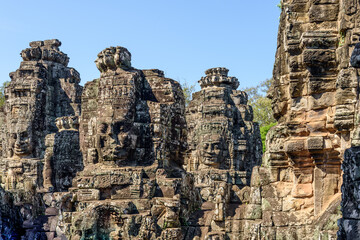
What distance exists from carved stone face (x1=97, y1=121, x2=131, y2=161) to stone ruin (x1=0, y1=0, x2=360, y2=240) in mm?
20

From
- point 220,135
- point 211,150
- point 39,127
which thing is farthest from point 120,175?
point 220,135

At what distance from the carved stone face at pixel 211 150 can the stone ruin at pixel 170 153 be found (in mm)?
47

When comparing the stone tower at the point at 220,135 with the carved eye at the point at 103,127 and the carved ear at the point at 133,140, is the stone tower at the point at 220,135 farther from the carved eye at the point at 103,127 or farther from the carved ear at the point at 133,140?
the carved eye at the point at 103,127

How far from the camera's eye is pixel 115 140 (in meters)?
9.74

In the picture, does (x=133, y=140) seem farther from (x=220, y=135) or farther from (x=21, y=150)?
(x=220, y=135)

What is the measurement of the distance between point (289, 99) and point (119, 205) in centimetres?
373

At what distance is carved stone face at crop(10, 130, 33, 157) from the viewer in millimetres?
14609

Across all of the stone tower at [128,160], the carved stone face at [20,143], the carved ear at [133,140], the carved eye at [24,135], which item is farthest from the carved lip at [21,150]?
the carved ear at [133,140]

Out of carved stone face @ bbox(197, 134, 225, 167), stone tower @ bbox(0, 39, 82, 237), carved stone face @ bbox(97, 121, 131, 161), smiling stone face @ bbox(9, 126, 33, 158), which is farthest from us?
carved stone face @ bbox(197, 134, 225, 167)

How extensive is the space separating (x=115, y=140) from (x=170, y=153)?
1163mm

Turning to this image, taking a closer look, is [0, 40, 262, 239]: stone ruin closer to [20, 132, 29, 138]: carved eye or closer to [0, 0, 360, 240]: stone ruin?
[0, 0, 360, 240]: stone ruin

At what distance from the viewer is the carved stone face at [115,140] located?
9.69 m

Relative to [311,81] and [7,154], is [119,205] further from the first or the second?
[7,154]

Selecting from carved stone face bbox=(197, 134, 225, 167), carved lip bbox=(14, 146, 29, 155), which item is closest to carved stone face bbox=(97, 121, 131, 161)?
carved lip bbox=(14, 146, 29, 155)
